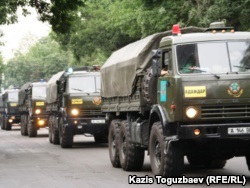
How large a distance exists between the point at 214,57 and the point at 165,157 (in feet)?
5.97

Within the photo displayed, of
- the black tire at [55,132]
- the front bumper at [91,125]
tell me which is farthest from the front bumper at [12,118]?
the front bumper at [91,125]

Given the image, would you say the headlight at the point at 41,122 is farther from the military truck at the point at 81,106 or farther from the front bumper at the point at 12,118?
the front bumper at the point at 12,118

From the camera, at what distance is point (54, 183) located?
1290cm

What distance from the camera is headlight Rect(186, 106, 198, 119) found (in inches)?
459

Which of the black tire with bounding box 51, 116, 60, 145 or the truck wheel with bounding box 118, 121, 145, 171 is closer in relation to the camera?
the truck wheel with bounding box 118, 121, 145, 171

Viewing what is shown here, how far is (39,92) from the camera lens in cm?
3575

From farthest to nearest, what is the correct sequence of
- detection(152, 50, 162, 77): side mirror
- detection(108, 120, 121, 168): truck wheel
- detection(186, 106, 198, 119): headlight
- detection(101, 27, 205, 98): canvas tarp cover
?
detection(108, 120, 121, 168): truck wheel, detection(101, 27, 205, 98): canvas tarp cover, detection(152, 50, 162, 77): side mirror, detection(186, 106, 198, 119): headlight

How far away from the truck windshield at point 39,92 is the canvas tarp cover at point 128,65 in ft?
58.5

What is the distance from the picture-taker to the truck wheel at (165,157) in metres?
11.9

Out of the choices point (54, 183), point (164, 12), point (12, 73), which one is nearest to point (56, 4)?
point (164, 12)

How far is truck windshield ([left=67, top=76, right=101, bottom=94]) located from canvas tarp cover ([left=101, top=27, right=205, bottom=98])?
6.28 m

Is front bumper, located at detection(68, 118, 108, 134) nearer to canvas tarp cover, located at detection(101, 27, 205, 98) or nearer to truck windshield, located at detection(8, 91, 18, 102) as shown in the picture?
canvas tarp cover, located at detection(101, 27, 205, 98)

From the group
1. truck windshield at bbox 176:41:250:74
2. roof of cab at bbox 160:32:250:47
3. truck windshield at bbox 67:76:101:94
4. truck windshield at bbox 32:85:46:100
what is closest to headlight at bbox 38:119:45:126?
truck windshield at bbox 32:85:46:100

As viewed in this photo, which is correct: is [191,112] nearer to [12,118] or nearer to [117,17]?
[117,17]
